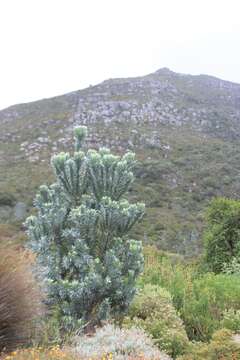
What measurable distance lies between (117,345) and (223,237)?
8173mm

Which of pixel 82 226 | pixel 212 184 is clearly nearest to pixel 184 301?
pixel 82 226

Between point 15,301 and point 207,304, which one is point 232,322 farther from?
point 15,301

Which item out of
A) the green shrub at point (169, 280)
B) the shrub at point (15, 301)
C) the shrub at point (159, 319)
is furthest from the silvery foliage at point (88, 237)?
the green shrub at point (169, 280)

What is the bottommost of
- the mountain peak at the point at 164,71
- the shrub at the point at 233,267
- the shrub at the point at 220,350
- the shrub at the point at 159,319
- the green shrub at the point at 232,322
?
the shrub at the point at 233,267

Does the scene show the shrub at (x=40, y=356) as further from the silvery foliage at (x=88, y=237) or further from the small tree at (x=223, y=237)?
the small tree at (x=223, y=237)

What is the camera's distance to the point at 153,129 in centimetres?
5006

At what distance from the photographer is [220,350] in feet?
17.0

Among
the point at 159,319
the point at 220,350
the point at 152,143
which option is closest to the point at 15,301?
the point at 159,319

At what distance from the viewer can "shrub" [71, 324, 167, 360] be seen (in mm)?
4996

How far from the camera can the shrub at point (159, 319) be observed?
6.10 meters

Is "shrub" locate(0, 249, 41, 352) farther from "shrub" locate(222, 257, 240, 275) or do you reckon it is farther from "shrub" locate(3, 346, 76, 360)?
"shrub" locate(222, 257, 240, 275)

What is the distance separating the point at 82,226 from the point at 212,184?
1197 inches

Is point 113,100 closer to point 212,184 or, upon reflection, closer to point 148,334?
point 212,184

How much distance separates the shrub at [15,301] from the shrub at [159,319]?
1.43 meters
